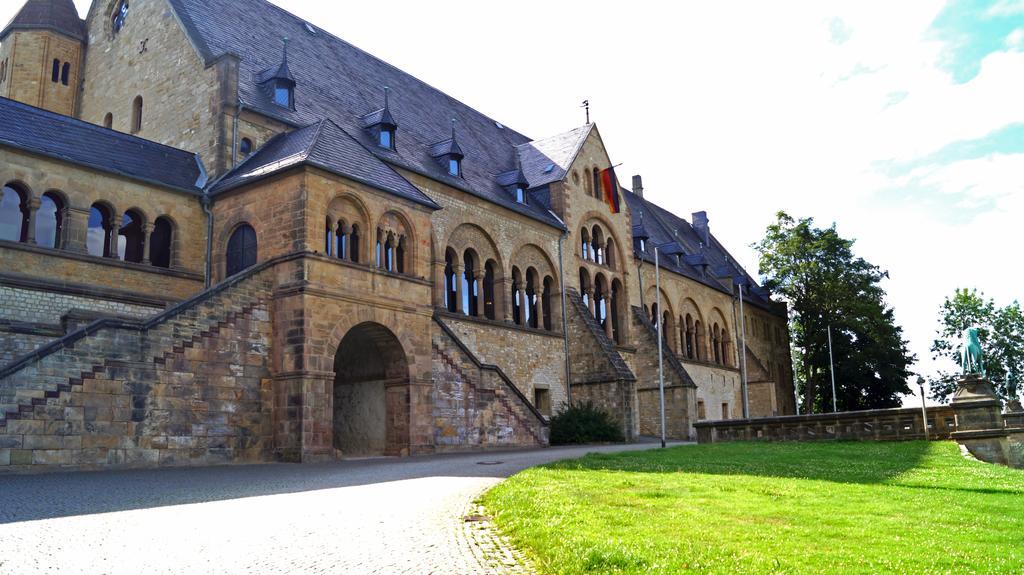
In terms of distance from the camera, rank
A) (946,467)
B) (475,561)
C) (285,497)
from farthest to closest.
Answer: (946,467), (285,497), (475,561)

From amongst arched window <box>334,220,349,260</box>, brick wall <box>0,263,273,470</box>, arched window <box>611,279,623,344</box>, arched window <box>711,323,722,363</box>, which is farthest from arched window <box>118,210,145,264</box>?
arched window <box>711,323,722,363</box>

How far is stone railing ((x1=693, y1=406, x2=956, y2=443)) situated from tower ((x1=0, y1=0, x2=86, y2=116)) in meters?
24.7

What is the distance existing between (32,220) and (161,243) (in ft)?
11.0

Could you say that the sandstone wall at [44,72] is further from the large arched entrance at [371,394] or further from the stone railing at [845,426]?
the stone railing at [845,426]

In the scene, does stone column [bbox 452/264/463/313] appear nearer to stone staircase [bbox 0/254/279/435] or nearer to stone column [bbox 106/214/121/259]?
stone staircase [bbox 0/254/279/435]

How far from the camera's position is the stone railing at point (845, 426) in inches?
913

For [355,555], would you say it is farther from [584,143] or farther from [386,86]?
[584,143]

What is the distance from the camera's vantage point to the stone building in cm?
1664

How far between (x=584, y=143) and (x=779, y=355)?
29.6m

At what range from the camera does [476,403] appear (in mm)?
23312

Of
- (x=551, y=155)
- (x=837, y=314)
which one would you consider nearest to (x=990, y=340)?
(x=837, y=314)

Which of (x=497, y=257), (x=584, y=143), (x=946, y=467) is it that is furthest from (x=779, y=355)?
(x=946, y=467)

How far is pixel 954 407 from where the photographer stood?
22.8 m

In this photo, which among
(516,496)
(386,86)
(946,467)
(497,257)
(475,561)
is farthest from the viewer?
(386,86)
